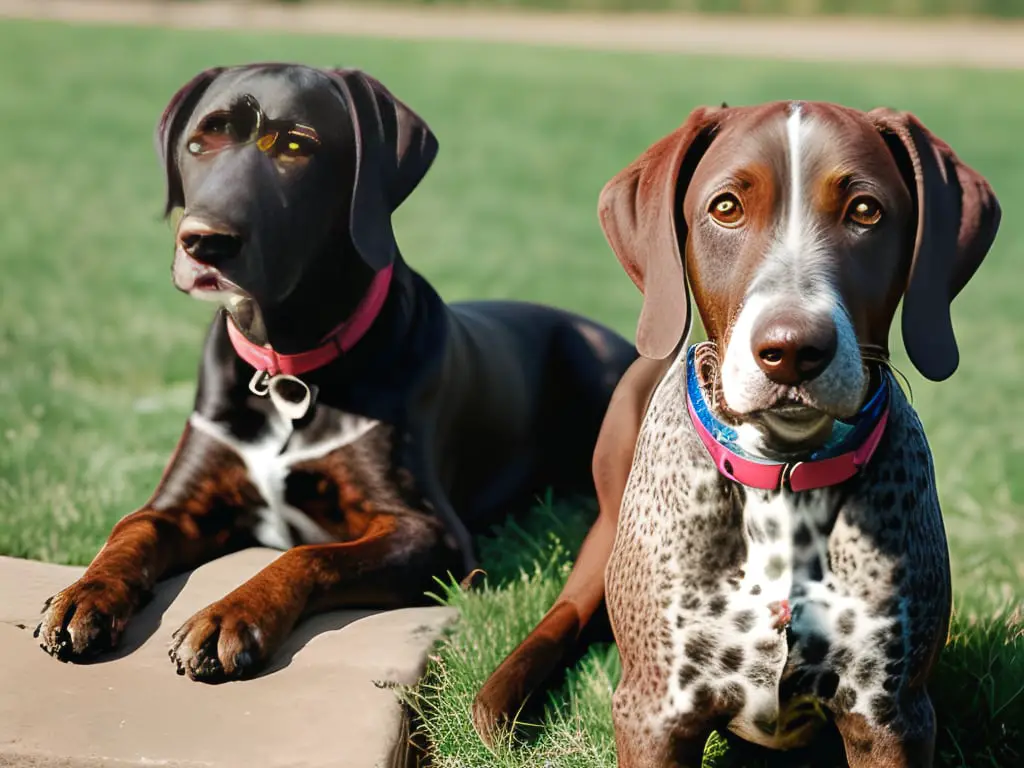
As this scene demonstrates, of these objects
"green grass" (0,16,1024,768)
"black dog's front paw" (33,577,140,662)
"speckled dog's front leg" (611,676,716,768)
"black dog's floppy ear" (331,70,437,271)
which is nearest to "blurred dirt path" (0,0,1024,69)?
"green grass" (0,16,1024,768)

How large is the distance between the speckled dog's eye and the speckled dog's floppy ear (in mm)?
123

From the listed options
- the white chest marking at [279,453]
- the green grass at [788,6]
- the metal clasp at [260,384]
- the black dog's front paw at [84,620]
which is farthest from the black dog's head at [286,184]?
the green grass at [788,6]

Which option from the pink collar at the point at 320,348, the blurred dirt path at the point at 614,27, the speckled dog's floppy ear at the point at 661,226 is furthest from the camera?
the blurred dirt path at the point at 614,27

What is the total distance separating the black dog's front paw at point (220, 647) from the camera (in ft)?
11.5

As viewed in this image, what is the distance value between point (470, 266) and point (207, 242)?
21.4 ft

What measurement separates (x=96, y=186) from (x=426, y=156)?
8516mm

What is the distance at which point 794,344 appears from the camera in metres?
2.62

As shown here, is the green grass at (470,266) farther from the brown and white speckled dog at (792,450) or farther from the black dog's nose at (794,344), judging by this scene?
the black dog's nose at (794,344)

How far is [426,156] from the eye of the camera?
4.26m

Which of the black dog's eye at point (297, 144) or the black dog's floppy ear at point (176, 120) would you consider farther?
the black dog's floppy ear at point (176, 120)

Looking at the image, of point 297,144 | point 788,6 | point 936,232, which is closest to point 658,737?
point 936,232

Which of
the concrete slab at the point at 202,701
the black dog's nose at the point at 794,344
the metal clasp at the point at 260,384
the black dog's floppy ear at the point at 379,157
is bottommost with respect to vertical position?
the concrete slab at the point at 202,701

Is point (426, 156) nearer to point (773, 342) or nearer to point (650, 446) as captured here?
point (650, 446)

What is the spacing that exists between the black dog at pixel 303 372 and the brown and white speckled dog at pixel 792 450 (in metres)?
1.10
